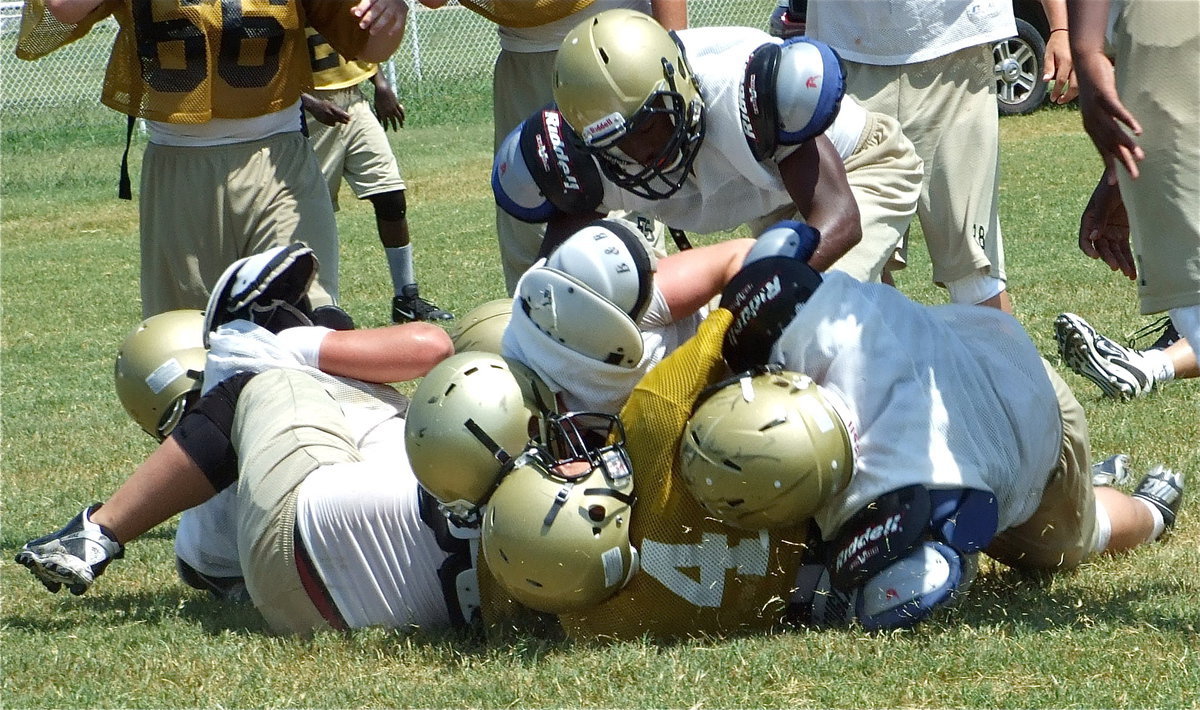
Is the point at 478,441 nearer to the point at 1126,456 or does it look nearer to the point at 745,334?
the point at 745,334

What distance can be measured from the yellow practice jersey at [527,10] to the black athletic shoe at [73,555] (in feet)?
8.34

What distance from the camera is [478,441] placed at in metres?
3.32

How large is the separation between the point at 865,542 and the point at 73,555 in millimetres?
2056

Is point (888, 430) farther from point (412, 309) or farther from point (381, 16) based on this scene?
point (412, 309)

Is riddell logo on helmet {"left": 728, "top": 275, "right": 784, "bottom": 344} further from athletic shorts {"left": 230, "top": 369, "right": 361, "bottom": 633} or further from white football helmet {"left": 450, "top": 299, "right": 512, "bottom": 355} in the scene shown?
athletic shorts {"left": 230, "top": 369, "right": 361, "bottom": 633}

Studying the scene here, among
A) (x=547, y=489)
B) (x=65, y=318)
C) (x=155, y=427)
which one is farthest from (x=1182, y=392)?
(x=65, y=318)

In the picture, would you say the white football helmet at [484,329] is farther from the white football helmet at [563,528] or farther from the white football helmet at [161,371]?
the white football helmet at [161,371]

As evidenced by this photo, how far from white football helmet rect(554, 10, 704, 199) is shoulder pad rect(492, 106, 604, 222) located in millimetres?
114

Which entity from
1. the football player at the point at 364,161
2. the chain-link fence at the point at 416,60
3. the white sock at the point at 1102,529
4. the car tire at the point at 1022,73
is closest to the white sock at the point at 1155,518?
the white sock at the point at 1102,529

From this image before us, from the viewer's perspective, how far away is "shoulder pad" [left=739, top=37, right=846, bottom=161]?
3891mm

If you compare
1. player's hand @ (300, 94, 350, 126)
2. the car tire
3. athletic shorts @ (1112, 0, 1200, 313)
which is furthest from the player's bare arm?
the car tire

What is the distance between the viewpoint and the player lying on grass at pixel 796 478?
3.17 metres

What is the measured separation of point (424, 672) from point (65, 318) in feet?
21.7

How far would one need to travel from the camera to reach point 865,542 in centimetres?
322
